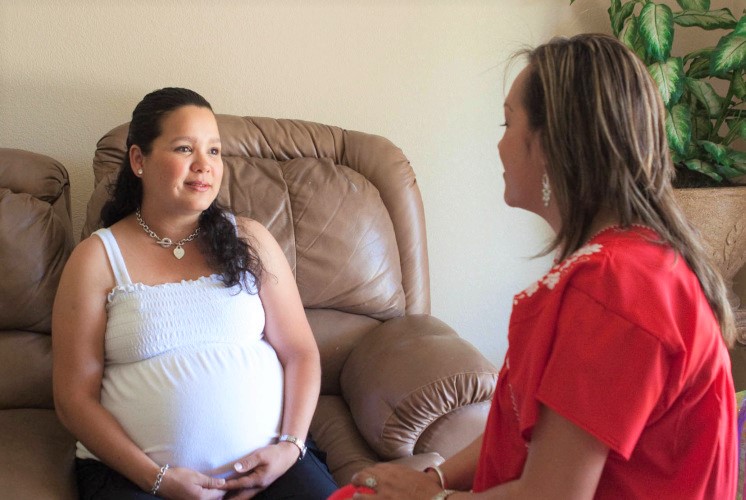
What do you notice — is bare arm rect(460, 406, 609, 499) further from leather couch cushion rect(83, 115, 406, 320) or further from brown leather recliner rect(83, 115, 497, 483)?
leather couch cushion rect(83, 115, 406, 320)

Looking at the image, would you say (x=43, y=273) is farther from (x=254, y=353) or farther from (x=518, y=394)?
(x=518, y=394)

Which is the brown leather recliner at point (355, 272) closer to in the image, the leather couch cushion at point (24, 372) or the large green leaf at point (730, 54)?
the leather couch cushion at point (24, 372)

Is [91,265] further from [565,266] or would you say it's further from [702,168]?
[702,168]

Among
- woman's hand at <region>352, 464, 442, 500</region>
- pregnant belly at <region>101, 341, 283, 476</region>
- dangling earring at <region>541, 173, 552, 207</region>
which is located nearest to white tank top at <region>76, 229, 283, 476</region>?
pregnant belly at <region>101, 341, 283, 476</region>

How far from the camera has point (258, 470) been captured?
1369mm

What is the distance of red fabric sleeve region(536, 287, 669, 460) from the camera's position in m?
0.77

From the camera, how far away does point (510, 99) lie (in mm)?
978

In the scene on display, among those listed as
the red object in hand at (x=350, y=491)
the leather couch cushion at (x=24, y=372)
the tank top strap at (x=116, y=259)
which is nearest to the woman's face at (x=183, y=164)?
the tank top strap at (x=116, y=259)

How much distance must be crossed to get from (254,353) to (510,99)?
2.65ft

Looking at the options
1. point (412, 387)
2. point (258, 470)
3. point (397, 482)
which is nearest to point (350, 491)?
point (397, 482)

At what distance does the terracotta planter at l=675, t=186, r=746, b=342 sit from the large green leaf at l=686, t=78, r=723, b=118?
251 millimetres

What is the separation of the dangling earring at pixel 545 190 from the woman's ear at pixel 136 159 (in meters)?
0.97

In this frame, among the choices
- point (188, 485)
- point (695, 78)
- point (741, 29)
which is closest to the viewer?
point (188, 485)

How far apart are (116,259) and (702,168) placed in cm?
166
